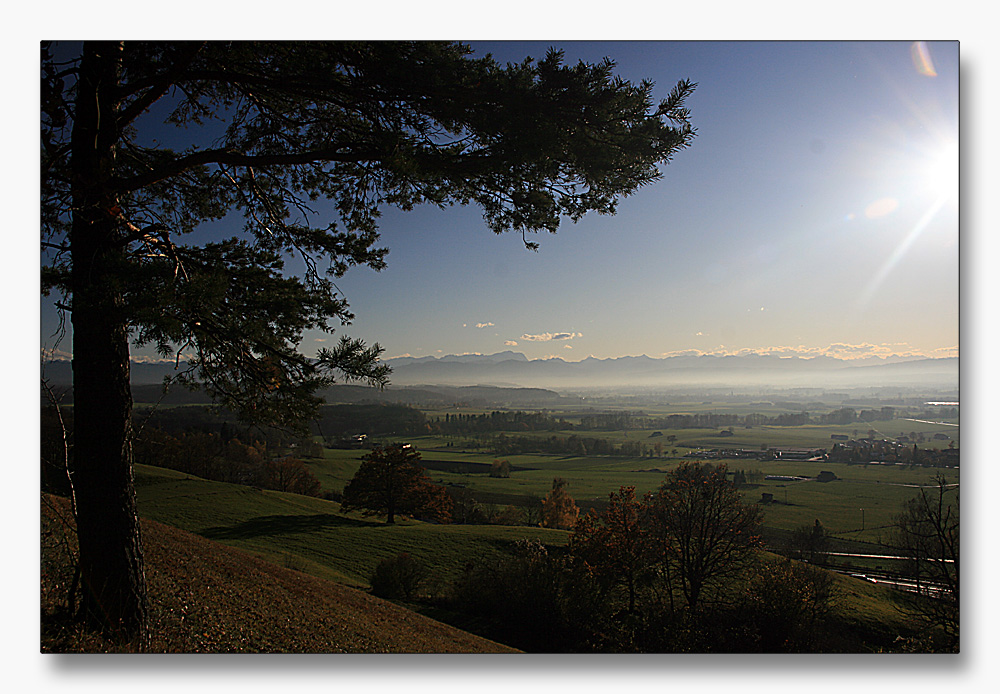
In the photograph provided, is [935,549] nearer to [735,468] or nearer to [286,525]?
[735,468]

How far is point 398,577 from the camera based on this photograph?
466 cm

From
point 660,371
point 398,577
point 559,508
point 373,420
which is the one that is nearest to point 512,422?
point 559,508

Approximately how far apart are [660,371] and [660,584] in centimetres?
207

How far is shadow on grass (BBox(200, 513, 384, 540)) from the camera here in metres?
5.03

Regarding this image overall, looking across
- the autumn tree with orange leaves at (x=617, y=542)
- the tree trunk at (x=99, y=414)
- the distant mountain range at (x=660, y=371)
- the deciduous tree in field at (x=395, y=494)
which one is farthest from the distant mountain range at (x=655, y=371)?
the tree trunk at (x=99, y=414)

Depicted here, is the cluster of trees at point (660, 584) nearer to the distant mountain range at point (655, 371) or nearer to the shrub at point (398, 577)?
the shrub at point (398, 577)

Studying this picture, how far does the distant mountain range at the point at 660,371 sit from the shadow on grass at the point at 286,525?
6.40 feet

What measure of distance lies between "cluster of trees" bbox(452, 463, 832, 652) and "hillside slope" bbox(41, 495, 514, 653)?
58 cm

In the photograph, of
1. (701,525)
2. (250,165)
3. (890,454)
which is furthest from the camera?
(701,525)

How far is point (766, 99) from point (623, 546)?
4.36 m

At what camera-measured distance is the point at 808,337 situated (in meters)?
4.13

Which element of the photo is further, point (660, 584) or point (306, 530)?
point (306, 530)

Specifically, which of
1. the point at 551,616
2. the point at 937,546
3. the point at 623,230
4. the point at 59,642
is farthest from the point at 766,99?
the point at 59,642
